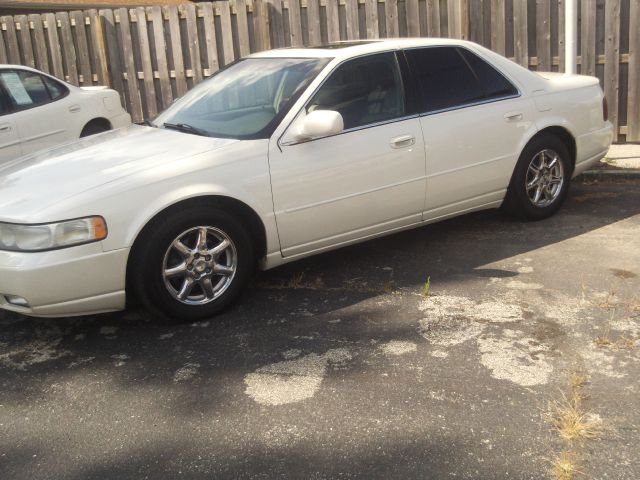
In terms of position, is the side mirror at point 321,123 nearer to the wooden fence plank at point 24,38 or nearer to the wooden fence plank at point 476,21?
the wooden fence plank at point 476,21

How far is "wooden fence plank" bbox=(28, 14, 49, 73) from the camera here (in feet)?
39.4

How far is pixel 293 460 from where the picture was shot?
3.19 m

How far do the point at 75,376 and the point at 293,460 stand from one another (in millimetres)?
1510

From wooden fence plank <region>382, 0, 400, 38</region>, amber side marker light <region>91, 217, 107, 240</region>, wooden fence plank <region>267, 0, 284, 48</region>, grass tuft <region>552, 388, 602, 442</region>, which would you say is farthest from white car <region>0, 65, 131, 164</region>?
grass tuft <region>552, 388, 602, 442</region>

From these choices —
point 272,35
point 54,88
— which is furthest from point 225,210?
point 272,35

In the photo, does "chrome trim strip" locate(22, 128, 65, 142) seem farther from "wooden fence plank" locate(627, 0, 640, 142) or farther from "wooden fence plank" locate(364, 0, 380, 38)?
"wooden fence plank" locate(627, 0, 640, 142)

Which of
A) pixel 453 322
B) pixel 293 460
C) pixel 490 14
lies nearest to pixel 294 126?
pixel 453 322

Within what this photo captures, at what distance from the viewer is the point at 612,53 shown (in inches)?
347

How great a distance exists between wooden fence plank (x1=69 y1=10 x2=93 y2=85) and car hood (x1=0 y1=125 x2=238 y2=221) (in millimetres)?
6909

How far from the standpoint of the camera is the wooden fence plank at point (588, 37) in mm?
8789

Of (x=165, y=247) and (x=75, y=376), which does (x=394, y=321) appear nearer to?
(x=165, y=247)

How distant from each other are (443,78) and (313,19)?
182 inches

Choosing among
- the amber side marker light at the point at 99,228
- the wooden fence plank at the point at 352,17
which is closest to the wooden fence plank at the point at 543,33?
the wooden fence plank at the point at 352,17

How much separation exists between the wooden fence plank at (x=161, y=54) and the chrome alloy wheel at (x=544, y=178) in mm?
6233
